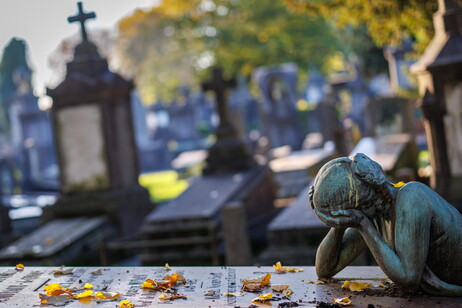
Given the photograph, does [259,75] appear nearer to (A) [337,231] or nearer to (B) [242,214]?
(B) [242,214]

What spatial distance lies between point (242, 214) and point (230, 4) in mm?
31773

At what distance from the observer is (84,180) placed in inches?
533

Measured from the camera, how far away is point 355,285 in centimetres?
441

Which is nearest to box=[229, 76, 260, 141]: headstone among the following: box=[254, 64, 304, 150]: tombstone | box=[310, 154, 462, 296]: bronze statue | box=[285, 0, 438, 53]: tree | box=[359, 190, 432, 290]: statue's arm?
box=[254, 64, 304, 150]: tombstone

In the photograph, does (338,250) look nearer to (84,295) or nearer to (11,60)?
(84,295)

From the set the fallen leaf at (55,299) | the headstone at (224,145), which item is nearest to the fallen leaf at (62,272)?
the fallen leaf at (55,299)

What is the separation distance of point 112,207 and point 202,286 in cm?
851

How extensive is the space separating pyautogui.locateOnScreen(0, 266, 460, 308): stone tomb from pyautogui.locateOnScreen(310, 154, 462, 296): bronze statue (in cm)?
18

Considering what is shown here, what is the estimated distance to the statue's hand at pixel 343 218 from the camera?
4.16 metres

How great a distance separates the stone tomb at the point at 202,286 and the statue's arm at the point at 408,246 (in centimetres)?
16

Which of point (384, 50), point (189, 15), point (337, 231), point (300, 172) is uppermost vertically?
point (189, 15)

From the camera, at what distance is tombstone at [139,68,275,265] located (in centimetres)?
902

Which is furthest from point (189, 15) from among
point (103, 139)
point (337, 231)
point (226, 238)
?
point (337, 231)

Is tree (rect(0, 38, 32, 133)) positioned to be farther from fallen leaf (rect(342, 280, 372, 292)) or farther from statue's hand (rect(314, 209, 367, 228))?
statue's hand (rect(314, 209, 367, 228))
